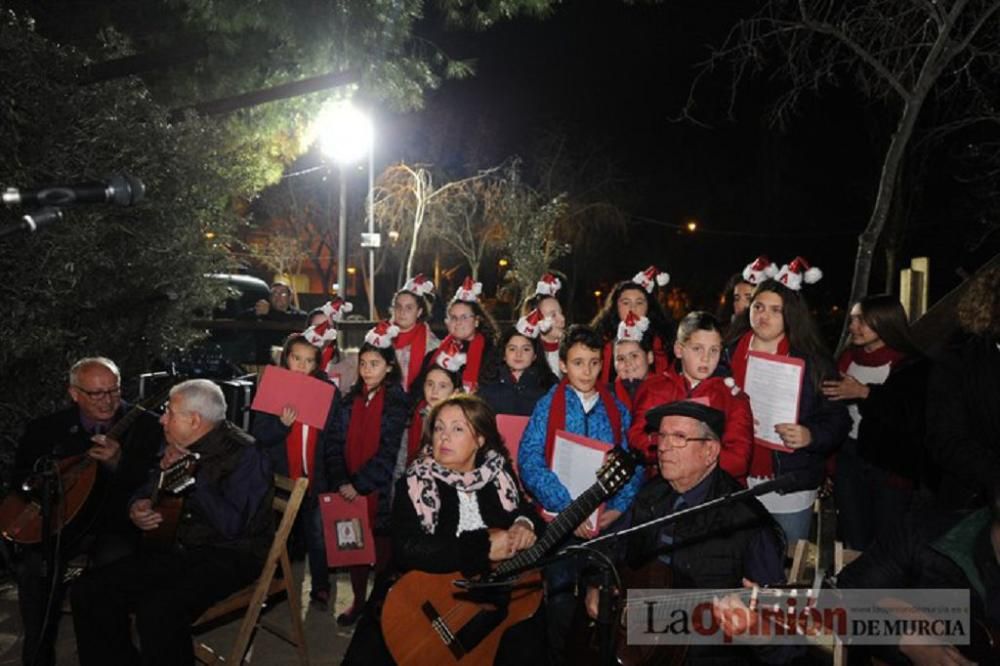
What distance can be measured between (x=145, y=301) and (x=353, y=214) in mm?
27837

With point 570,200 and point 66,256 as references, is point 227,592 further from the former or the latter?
point 570,200

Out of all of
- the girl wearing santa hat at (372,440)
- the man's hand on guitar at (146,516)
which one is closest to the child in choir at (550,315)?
the girl wearing santa hat at (372,440)

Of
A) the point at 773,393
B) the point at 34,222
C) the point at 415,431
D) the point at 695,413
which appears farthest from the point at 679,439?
the point at 34,222

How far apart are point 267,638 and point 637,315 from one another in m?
3.31

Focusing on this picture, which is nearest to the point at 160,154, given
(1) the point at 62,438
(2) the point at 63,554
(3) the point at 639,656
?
(1) the point at 62,438

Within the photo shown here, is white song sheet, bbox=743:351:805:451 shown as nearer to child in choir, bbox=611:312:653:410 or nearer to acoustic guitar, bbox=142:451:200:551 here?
child in choir, bbox=611:312:653:410

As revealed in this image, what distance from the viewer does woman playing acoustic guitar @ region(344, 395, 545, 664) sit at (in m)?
3.73

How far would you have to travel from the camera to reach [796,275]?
16.3 feet

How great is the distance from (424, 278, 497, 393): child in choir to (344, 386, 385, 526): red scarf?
0.52 metres

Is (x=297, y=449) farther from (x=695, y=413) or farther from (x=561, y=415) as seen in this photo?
(x=695, y=413)

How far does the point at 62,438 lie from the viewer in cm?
489

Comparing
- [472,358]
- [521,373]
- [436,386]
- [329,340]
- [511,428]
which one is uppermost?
[329,340]

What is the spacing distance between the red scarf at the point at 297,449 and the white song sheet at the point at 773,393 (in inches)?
117

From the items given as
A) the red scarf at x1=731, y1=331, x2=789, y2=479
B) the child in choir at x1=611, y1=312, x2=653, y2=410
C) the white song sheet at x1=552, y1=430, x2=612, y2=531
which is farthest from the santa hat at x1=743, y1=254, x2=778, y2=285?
the white song sheet at x1=552, y1=430, x2=612, y2=531
